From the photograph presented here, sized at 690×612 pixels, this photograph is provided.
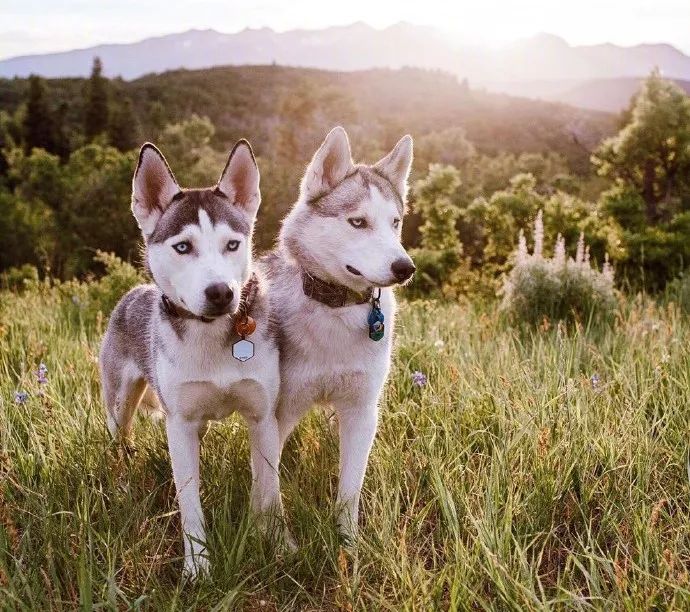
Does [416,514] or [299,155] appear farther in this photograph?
[299,155]

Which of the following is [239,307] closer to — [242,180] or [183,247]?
[183,247]

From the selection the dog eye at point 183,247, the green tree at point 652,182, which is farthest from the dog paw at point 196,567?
the green tree at point 652,182

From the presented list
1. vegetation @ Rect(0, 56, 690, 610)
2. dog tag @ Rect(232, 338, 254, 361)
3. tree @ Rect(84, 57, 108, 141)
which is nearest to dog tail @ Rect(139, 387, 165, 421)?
vegetation @ Rect(0, 56, 690, 610)

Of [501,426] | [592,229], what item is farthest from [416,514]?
[592,229]

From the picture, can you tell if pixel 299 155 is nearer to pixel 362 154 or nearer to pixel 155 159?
pixel 362 154

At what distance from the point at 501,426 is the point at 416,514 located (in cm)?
75

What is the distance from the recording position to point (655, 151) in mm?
14062

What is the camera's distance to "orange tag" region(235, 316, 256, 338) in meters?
3.07

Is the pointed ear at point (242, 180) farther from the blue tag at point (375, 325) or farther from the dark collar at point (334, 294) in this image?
the blue tag at point (375, 325)

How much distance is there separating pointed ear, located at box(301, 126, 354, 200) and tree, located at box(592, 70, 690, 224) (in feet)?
38.7

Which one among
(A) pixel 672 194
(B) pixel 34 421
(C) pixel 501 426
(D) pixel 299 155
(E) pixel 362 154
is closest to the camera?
(C) pixel 501 426

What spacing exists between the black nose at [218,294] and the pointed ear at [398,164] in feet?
4.02

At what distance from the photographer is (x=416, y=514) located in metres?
3.11

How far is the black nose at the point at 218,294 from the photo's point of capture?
2.80 m
